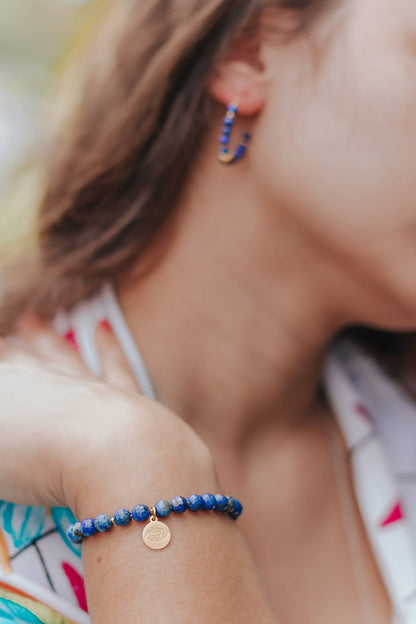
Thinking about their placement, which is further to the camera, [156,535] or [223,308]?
[223,308]

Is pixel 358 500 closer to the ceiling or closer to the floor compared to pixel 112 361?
closer to the floor

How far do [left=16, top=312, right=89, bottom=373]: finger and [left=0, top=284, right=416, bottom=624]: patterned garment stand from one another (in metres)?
0.03

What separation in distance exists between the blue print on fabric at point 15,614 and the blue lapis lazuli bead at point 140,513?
20 cm

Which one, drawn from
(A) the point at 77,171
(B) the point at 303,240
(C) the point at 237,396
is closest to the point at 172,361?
(C) the point at 237,396

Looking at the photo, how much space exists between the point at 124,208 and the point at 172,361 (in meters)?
0.32

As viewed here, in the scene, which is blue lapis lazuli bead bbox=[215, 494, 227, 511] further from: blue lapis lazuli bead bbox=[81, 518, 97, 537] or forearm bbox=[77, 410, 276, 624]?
blue lapis lazuli bead bbox=[81, 518, 97, 537]

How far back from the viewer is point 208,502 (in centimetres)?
73

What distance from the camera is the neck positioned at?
1.11 metres

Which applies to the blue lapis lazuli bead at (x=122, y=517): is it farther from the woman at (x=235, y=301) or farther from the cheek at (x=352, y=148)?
the cheek at (x=352, y=148)

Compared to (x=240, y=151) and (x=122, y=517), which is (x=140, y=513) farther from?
(x=240, y=151)

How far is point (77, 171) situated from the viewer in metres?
1.21

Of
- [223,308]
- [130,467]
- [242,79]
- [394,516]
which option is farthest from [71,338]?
[394,516]

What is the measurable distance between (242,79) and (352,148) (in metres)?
0.25

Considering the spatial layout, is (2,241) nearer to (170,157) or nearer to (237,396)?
(170,157)
